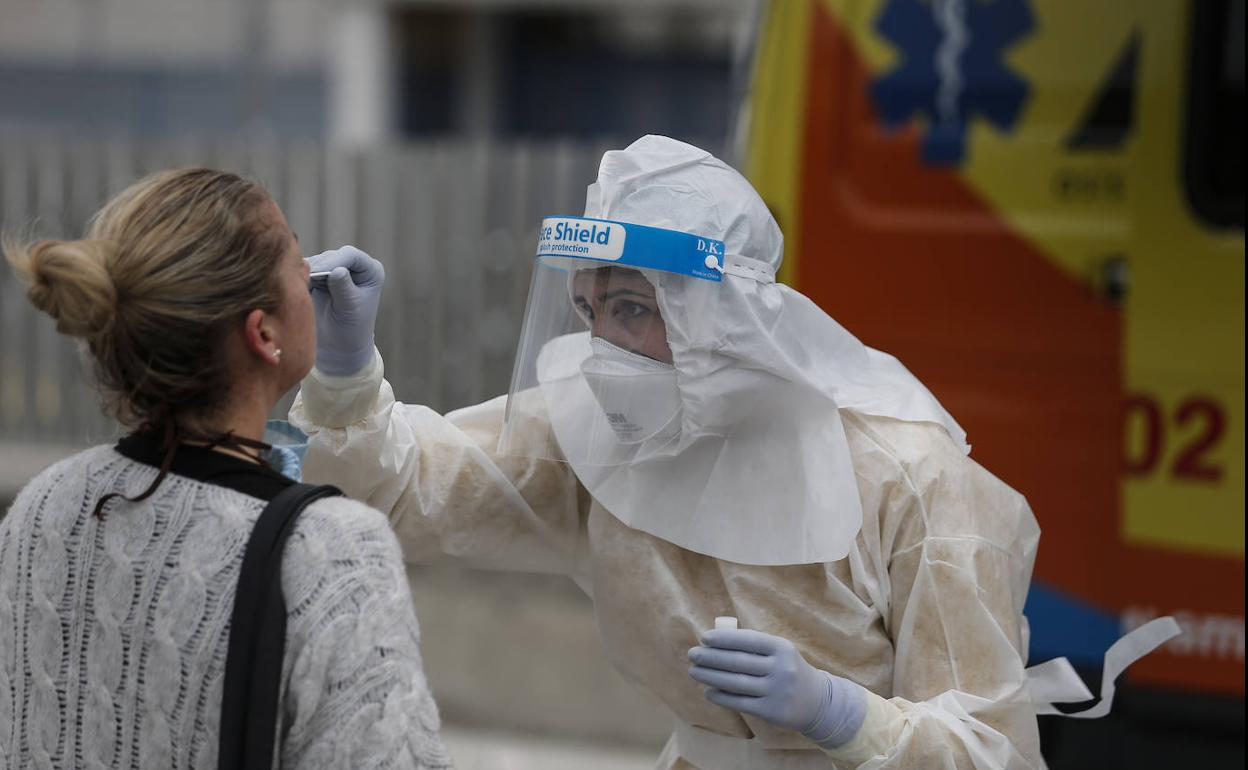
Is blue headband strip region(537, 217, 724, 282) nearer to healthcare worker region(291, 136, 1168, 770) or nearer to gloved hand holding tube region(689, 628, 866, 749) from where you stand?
healthcare worker region(291, 136, 1168, 770)

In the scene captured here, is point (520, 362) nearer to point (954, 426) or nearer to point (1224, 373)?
point (954, 426)

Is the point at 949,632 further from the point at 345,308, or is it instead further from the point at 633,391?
the point at 345,308

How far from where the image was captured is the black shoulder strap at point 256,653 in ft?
4.12

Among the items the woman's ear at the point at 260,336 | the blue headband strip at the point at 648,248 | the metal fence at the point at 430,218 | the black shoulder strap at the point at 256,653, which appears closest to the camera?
the black shoulder strap at the point at 256,653

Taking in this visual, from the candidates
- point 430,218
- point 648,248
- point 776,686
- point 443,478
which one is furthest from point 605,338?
point 430,218

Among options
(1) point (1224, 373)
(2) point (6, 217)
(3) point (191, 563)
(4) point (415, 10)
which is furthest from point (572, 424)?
(4) point (415, 10)

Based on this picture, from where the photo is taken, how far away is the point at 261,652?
1269 millimetres

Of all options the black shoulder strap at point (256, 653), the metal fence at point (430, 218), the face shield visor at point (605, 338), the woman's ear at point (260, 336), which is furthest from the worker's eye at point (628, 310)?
the metal fence at point (430, 218)

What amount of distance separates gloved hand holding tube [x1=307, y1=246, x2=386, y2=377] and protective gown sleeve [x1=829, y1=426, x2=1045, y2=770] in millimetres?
738

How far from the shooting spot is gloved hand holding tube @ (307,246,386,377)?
6.03 feet

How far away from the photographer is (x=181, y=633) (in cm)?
129

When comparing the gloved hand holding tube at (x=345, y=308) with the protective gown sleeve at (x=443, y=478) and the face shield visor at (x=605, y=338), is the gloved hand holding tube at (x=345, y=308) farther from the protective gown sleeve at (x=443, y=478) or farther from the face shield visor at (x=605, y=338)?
the face shield visor at (x=605, y=338)

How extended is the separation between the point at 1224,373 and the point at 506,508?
1618 millimetres

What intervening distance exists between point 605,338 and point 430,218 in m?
4.31
